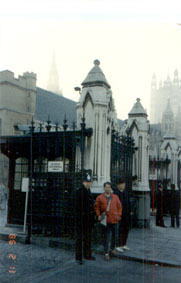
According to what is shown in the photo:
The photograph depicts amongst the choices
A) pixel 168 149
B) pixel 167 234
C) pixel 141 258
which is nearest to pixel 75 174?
pixel 141 258

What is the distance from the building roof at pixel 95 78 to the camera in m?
8.76

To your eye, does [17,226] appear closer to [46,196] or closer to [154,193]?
[46,196]

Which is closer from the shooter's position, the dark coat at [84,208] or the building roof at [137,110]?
the dark coat at [84,208]

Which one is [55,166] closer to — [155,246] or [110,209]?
[110,209]

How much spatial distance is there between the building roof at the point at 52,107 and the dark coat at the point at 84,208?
37.5 metres

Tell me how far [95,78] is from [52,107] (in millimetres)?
39533

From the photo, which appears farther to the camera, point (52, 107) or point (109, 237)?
point (52, 107)

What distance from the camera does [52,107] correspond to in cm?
4778

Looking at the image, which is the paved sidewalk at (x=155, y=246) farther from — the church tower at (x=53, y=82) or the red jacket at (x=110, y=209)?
the church tower at (x=53, y=82)

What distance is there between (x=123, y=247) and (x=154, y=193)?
6446mm

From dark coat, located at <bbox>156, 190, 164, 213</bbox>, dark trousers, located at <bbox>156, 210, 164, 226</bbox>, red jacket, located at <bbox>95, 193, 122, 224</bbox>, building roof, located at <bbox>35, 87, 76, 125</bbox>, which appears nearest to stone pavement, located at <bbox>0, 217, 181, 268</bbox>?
red jacket, located at <bbox>95, 193, 122, 224</bbox>

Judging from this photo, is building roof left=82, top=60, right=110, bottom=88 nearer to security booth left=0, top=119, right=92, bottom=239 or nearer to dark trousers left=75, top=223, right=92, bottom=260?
security booth left=0, top=119, right=92, bottom=239

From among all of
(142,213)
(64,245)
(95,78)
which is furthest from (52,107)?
(64,245)

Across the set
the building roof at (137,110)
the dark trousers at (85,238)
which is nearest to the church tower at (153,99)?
the building roof at (137,110)
